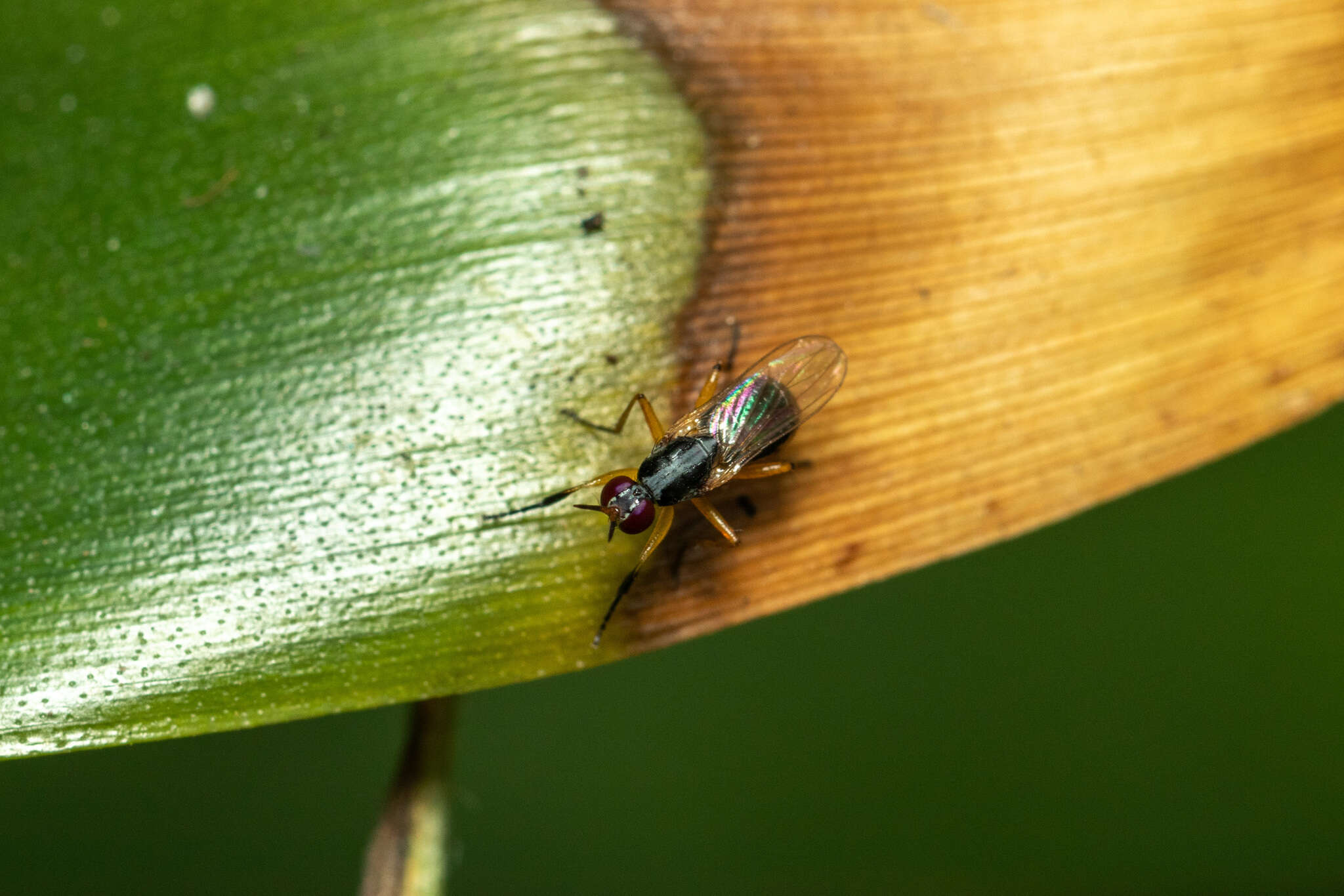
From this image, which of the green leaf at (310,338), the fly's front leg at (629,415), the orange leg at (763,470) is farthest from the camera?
the orange leg at (763,470)

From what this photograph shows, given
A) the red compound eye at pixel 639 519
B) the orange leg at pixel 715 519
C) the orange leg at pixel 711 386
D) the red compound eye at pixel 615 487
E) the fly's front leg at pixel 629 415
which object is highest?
the fly's front leg at pixel 629 415

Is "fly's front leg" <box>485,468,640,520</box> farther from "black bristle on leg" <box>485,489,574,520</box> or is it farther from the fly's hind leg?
the fly's hind leg

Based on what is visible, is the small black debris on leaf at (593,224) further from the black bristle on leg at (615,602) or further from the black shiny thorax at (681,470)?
the black bristle on leg at (615,602)

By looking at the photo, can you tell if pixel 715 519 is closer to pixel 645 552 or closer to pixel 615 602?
pixel 645 552

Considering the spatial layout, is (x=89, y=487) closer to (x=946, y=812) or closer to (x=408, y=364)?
(x=408, y=364)

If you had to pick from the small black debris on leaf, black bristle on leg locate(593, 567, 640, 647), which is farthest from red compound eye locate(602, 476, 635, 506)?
the small black debris on leaf

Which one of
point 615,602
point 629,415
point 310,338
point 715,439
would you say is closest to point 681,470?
point 715,439

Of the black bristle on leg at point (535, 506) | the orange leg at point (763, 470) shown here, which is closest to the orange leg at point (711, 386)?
the orange leg at point (763, 470)
